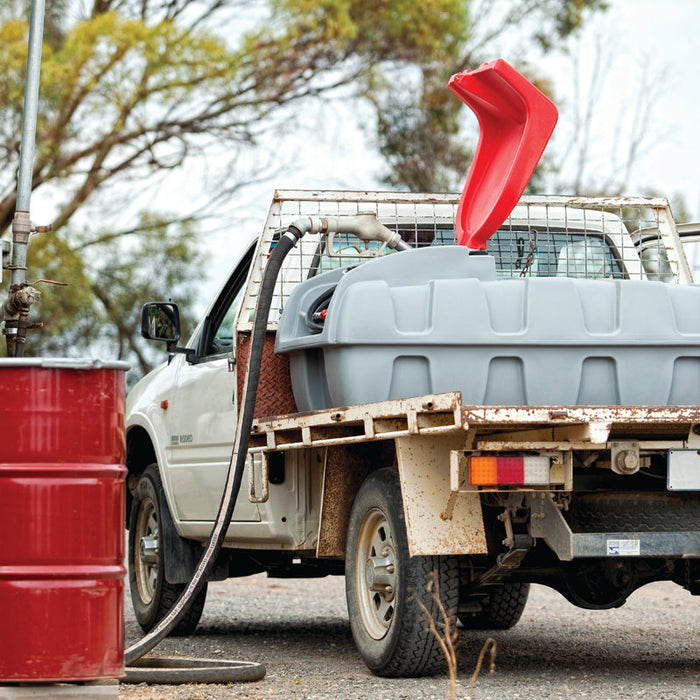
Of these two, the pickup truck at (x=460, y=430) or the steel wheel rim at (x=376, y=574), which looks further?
the steel wheel rim at (x=376, y=574)

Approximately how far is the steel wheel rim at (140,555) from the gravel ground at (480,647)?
28 cm

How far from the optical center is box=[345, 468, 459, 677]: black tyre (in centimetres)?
557

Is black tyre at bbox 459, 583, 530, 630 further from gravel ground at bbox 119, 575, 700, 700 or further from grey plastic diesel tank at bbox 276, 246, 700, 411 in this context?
grey plastic diesel tank at bbox 276, 246, 700, 411

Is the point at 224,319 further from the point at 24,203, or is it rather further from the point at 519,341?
the point at 519,341

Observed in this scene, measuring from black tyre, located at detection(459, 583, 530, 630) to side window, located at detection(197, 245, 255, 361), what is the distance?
2.27 m

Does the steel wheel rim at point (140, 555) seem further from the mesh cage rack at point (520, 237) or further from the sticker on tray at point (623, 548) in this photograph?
the sticker on tray at point (623, 548)

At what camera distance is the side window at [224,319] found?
762 centimetres

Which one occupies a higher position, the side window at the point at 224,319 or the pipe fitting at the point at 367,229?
the pipe fitting at the point at 367,229

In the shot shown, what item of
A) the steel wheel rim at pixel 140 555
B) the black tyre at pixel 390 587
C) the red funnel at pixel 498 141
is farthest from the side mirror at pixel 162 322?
the black tyre at pixel 390 587

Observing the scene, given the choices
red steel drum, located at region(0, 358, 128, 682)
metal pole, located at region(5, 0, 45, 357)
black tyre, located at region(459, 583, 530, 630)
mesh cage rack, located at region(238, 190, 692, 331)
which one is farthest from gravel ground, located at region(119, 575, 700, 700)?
metal pole, located at region(5, 0, 45, 357)

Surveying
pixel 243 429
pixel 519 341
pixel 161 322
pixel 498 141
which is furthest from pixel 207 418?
pixel 519 341

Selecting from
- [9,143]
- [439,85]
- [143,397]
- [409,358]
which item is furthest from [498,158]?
[439,85]

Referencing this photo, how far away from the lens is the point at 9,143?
19297 mm

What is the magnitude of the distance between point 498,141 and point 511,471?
206 centimetres
